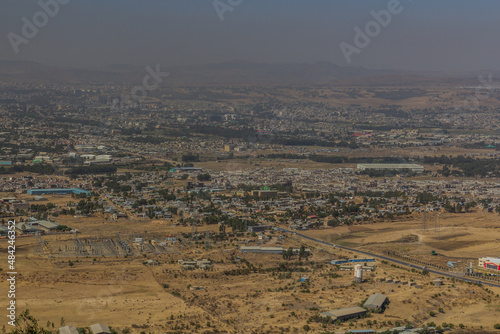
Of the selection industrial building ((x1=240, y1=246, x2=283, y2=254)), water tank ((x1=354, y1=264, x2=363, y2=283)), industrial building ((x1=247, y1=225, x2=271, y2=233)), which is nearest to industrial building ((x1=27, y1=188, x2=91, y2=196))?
industrial building ((x1=247, y1=225, x2=271, y2=233))

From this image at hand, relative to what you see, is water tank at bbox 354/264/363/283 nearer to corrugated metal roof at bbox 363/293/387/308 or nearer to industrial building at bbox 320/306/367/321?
corrugated metal roof at bbox 363/293/387/308

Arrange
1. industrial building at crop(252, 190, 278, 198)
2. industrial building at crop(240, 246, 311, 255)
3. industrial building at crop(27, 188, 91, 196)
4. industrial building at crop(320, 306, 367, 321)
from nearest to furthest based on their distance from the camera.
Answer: industrial building at crop(320, 306, 367, 321) → industrial building at crop(240, 246, 311, 255) → industrial building at crop(27, 188, 91, 196) → industrial building at crop(252, 190, 278, 198)

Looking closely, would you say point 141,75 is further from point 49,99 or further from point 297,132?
point 297,132

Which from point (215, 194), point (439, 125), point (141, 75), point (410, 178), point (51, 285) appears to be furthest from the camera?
point (141, 75)

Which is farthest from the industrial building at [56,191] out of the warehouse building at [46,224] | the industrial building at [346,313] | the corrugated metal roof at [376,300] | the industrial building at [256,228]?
the industrial building at [346,313]

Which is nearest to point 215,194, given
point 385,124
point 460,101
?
point 385,124
